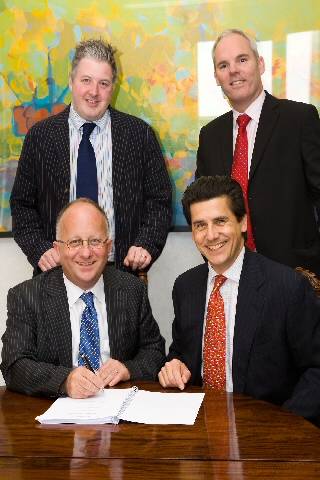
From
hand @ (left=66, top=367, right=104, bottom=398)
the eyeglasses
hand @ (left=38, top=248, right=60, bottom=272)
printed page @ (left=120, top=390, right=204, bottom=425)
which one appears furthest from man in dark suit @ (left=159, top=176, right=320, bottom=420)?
hand @ (left=38, top=248, right=60, bottom=272)

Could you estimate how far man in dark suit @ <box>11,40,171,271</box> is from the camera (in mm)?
3025

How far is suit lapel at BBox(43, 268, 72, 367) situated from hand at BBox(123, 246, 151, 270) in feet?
1.87

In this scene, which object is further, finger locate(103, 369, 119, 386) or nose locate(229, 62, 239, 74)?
nose locate(229, 62, 239, 74)

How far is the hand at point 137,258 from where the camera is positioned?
115 inches

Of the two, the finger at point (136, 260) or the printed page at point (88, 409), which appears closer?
the printed page at point (88, 409)

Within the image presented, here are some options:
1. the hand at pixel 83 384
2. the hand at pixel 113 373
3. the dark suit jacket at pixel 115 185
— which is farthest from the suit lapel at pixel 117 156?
the hand at pixel 83 384

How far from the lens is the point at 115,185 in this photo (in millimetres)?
3094

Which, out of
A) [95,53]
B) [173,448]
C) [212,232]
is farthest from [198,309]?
[95,53]

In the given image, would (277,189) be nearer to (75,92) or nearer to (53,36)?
(75,92)

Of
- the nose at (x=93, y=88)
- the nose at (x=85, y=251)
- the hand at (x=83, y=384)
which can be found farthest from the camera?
the nose at (x=93, y=88)

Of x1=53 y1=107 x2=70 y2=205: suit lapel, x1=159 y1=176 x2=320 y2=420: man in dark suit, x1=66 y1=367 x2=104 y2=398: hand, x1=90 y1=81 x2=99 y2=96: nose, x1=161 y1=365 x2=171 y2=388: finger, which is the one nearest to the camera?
x1=66 y1=367 x2=104 y2=398: hand

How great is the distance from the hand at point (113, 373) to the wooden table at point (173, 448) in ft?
0.97

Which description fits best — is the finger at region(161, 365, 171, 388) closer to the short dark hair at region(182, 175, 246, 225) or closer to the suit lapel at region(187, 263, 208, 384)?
the suit lapel at region(187, 263, 208, 384)

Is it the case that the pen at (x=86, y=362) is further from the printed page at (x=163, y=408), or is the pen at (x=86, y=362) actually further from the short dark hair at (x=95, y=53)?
the short dark hair at (x=95, y=53)
